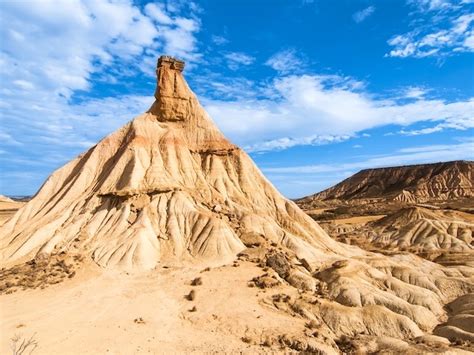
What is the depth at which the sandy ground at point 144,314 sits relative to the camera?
22.4m

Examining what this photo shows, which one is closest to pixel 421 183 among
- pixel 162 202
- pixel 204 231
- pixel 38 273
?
pixel 162 202

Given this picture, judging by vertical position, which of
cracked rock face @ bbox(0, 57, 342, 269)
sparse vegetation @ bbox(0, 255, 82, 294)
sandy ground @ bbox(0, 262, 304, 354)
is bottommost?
sandy ground @ bbox(0, 262, 304, 354)

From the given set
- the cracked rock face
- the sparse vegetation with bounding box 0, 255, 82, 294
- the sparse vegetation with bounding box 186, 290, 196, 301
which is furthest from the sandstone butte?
the sparse vegetation with bounding box 186, 290, 196, 301

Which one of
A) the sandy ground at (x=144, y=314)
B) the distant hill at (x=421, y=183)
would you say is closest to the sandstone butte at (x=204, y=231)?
the sandy ground at (x=144, y=314)

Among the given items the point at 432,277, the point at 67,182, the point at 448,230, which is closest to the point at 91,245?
the point at 67,182

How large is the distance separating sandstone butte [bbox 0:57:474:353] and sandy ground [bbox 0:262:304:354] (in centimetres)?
40

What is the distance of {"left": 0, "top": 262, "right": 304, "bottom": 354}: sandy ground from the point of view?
22.4 m

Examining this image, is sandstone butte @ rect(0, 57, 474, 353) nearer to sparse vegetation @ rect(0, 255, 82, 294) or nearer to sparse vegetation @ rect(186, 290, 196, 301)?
sparse vegetation @ rect(0, 255, 82, 294)

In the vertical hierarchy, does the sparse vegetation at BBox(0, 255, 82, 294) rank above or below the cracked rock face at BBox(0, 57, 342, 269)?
below

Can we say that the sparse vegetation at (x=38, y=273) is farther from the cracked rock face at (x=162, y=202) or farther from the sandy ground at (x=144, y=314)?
the cracked rock face at (x=162, y=202)

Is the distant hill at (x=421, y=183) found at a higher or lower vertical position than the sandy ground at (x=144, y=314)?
higher

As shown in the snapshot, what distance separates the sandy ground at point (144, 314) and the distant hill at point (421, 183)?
5678 inches

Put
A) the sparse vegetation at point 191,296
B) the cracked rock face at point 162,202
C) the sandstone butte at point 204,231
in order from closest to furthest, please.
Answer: the sandstone butte at point 204,231, the sparse vegetation at point 191,296, the cracked rock face at point 162,202

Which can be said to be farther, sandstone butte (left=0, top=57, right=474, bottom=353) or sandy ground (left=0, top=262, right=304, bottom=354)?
sandstone butte (left=0, top=57, right=474, bottom=353)
